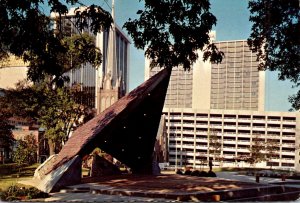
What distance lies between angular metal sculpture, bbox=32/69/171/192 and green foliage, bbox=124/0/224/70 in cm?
857

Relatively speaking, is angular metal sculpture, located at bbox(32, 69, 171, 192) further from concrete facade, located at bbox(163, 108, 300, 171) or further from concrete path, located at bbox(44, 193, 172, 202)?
concrete facade, located at bbox(163, 108, 300, 171)

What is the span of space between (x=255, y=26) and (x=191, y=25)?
473cm

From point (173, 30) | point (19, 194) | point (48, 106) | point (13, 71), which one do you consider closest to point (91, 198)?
point (19, 194)

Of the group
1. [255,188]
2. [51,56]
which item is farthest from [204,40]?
[255,188]

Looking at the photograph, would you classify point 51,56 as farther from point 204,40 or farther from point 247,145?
point 247,145

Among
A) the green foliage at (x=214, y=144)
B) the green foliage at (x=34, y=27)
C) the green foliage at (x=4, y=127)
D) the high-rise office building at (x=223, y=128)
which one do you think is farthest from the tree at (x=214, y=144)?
the green foliage at (x=34, y=27)

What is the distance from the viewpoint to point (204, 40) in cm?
1019

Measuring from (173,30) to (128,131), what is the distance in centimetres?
1352

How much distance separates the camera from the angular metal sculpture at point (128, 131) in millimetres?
19516

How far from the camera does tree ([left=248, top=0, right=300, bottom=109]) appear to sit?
11.9 metres

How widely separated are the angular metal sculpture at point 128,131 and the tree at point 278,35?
5831 mm

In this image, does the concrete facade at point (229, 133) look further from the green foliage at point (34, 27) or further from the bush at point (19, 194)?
the green foliage at point (34, 27)

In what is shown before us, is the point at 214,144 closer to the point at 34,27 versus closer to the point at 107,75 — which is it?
the point at 107,75

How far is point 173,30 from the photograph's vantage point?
10273 millimetres
